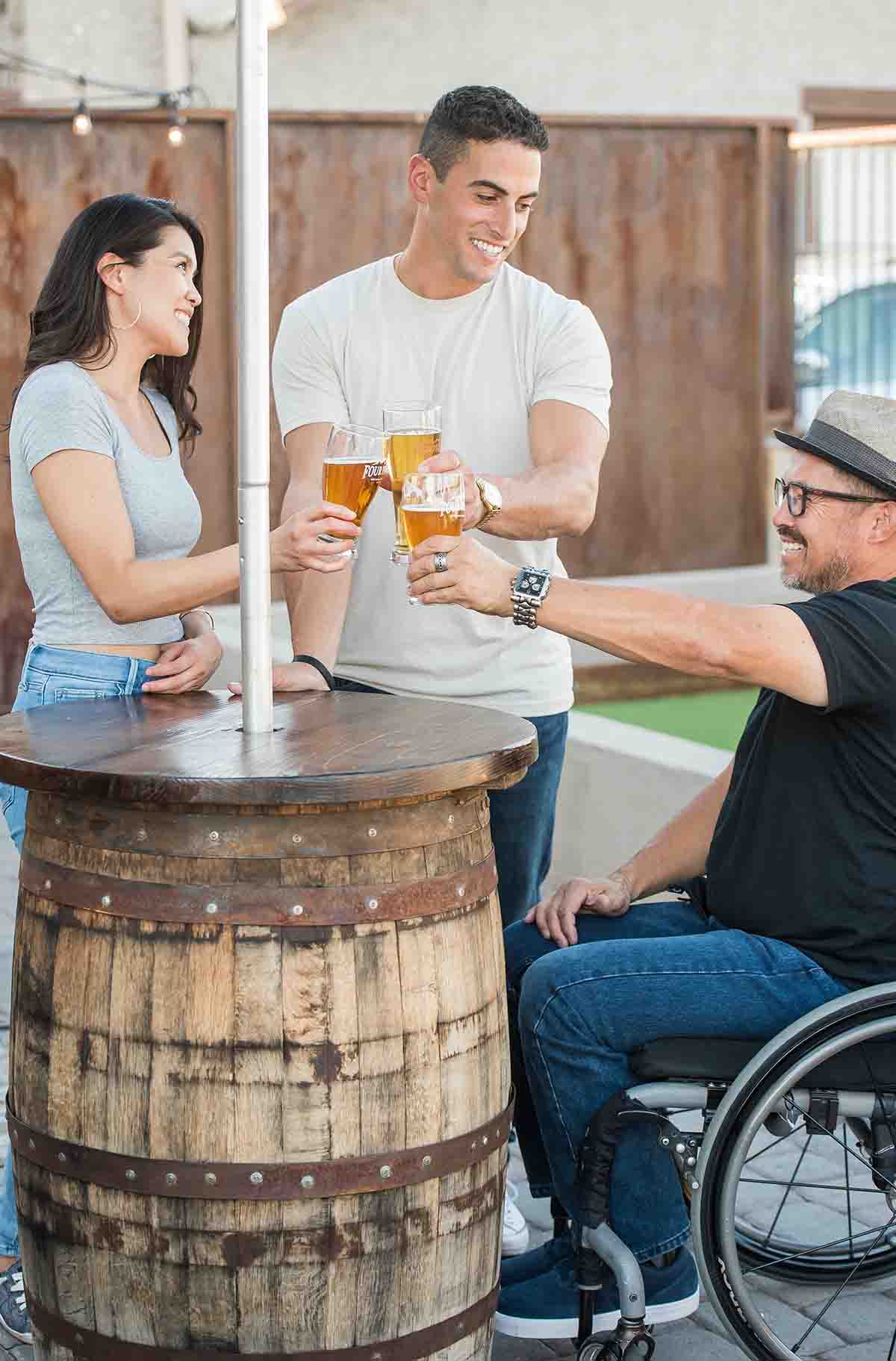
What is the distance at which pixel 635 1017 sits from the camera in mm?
2422

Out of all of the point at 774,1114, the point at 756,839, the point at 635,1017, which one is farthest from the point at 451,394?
the point at 774,1114

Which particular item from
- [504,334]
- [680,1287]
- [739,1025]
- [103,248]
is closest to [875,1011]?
[739,1025]

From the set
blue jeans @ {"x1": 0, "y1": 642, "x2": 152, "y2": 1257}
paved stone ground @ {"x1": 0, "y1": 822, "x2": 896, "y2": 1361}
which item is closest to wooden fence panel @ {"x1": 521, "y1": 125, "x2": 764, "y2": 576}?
paved stone ground @ {"x1": 0, "y1": 822, "x2": 896, "y2": 1361}

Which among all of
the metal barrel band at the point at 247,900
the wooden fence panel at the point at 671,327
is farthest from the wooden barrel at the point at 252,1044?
the wooden fence panel at the point at 671,327

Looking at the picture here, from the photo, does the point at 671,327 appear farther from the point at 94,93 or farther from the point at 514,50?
the point at 94,93

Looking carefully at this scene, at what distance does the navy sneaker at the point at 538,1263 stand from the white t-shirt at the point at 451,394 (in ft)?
2.80

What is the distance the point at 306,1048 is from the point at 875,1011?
2.59 feet

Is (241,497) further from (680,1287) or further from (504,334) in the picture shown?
(680,1287)

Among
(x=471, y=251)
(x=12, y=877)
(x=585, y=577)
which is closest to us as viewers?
(x=471, y=251)

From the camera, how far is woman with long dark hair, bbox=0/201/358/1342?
2.53 m

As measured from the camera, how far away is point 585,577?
8.14 metres

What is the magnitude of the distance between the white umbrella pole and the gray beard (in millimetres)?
810

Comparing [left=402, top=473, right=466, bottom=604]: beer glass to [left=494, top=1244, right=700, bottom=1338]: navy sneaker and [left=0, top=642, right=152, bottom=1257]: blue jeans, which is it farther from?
[left=494, top=1244, right=700, bottom=1338]: navy sneaker

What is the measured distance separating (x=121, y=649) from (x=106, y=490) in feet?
0.89
